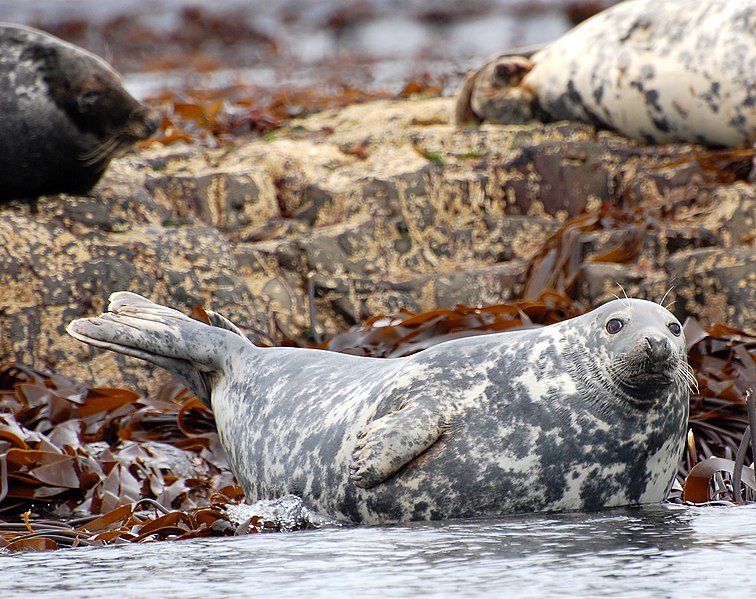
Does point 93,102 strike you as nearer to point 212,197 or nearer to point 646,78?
point 212,197

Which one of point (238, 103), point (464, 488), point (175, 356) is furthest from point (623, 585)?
point (238, 103)

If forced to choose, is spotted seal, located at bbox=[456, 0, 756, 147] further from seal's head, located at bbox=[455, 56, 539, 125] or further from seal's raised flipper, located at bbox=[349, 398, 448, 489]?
seal's raised flipper, located at bbox=[349, 398, 448, 489]

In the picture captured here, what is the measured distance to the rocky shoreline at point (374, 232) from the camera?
504cm

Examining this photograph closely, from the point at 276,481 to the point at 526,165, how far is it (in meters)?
3.63

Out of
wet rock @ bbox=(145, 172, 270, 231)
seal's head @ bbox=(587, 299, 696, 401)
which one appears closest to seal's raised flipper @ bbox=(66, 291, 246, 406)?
seal's head @ bbox=(587, 299, 696, 401)

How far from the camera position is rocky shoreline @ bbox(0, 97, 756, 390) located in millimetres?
5043

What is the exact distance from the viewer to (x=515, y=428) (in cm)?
287

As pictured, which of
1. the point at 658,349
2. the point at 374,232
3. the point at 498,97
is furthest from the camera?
the point at 498,97

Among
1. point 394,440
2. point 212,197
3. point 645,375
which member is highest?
point 212,197

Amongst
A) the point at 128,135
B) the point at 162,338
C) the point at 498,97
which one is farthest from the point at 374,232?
the point at 162,338

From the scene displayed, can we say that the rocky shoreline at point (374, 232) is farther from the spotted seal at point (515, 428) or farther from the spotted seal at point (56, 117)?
the spotted seal at point (515, 428)

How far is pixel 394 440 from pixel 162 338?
39.5 inches

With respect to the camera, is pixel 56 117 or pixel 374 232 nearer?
pixel 56 117

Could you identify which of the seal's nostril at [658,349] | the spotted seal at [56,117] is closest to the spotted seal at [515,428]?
the seal's nostril at [658,349]
